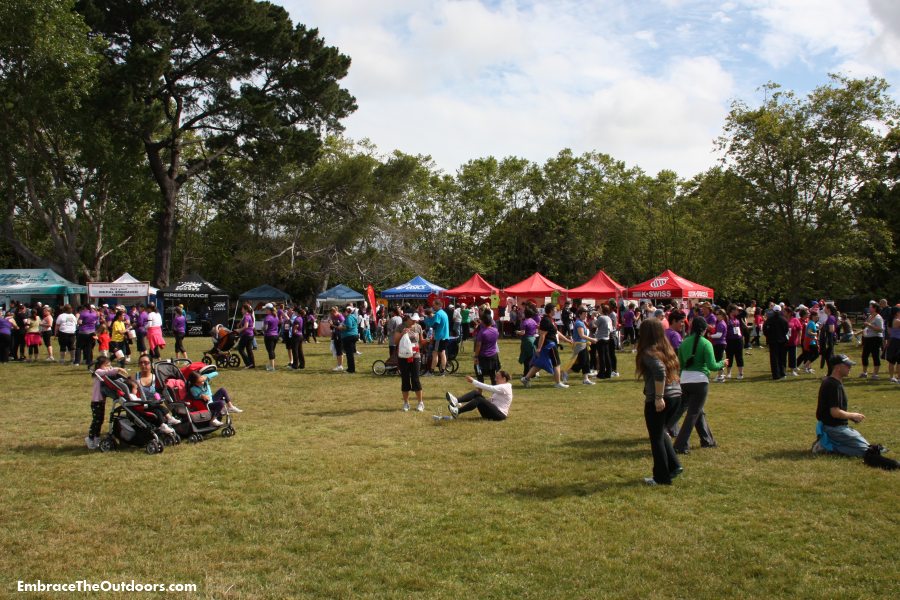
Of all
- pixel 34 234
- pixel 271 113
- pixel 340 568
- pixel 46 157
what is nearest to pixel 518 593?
pixel 340 568

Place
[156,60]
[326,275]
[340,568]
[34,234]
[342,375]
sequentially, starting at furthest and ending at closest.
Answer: [34,234]
[326,275]
[156,60]
[342,375]
[340,568]

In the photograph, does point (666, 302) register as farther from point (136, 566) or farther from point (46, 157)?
point (46, 157)

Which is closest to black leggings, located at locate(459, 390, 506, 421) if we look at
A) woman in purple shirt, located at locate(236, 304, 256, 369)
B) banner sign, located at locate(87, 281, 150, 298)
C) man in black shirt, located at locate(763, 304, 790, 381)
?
man in black shirt, located at locate(763, 304, 790, 381)

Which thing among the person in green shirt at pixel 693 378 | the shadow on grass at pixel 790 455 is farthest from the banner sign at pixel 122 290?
the shadow on grass at pixel 790 455

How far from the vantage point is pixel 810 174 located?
3384 cm

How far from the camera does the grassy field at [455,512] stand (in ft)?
13.9

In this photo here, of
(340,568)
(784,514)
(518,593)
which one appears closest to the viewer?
(518,593)

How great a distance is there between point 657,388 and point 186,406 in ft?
19.2

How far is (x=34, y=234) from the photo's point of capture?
4981 cm

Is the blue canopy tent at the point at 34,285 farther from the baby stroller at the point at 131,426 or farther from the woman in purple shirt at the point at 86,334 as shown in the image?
the baby stroller at the point at 131,426

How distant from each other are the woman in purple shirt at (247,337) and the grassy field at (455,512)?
7215 millimetres

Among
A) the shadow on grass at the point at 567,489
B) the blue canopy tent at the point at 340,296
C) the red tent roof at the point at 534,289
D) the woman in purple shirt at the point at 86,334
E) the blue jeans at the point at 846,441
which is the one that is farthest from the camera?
the blue canopy tent at the point at 340,296

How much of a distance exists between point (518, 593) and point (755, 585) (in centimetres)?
146
